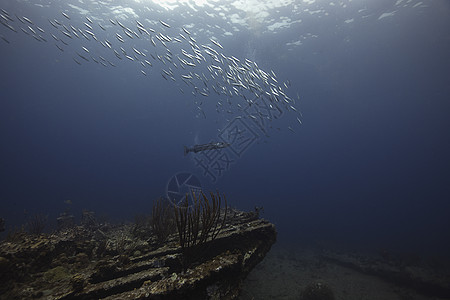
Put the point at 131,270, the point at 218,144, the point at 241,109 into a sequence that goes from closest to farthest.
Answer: the point at 131,270 → the point at 218,144 → the point at 241,109

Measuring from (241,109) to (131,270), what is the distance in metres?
13.1

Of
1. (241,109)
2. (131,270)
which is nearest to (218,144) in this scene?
(241,109)

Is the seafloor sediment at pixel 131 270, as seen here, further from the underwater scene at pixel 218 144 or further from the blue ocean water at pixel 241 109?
the blue ocean water at pixel 241 109

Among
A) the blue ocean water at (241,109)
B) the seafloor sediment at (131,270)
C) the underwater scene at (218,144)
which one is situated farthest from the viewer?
the blue ocean water at (241,109)

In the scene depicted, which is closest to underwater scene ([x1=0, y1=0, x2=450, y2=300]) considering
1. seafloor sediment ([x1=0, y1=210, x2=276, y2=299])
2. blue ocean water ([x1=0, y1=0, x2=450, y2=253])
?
seafloor sediment ([x1=0, y1=210, x2=276, y2=299])

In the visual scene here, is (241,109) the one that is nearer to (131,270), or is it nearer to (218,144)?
(218,144)

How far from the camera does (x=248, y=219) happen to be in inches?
302

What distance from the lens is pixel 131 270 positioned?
13.6ft

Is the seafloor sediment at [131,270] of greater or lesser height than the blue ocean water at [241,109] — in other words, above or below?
below

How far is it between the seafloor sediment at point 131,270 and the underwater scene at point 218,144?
0.04m

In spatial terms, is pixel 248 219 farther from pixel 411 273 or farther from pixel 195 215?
pixel 411 273

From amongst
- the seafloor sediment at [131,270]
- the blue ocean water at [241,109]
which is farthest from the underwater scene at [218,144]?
the blue ocean water at [241,109]

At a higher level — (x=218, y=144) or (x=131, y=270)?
(x=218, y=144)

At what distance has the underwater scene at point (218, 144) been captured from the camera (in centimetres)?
493
